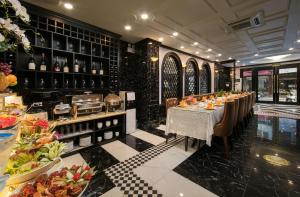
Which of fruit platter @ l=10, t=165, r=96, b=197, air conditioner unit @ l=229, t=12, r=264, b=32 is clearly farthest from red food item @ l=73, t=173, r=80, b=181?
air conditioner unit @ l=229, t=12, r=264, b=32

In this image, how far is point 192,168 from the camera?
8.00ft

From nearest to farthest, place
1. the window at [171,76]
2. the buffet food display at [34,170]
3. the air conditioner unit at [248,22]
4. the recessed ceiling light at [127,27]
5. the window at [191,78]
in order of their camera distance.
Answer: the buffet food display at [34,170], the air conditioner unit at [248,22], the recessed ceiling light at [127,27], the window at [171,76], the window at [191,78]

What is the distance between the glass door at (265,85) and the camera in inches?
427

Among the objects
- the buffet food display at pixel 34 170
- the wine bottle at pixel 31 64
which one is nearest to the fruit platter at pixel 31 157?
the buffet food display at pixel 34 170

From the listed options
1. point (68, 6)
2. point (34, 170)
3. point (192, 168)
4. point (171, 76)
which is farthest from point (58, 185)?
point (171, 76)

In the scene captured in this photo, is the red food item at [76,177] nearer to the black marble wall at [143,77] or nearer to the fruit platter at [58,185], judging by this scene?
the fruit platter at [58,185]

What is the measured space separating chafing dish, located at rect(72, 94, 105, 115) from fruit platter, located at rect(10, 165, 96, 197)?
102 inches

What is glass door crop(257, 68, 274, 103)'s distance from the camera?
1085 centimetres

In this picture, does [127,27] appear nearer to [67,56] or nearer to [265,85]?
[67,56]

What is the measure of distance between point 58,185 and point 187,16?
388cm

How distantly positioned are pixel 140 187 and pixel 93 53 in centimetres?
341

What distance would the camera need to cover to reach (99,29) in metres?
3.90

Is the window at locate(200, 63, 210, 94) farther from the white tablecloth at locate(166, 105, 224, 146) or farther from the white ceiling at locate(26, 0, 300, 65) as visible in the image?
the white tablecloth at locate(166, 105, 224, 146)

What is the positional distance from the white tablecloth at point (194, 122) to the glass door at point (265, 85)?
415 inches
